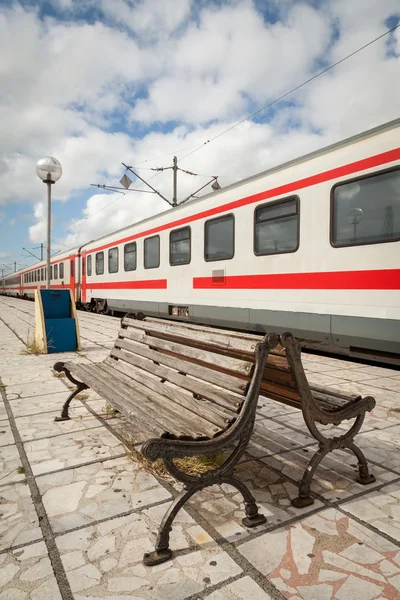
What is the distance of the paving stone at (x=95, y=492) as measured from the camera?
7.15 ft

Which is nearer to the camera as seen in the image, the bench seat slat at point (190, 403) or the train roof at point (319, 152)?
the bench seat slat at point (190, 403)

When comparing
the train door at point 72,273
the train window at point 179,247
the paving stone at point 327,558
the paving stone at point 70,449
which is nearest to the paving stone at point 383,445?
the paving stone at point 327,558

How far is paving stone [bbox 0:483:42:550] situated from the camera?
1.98 meters

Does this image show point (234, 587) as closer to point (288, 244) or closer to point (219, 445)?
point (219, 445)

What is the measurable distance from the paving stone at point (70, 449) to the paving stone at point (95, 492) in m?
0.13

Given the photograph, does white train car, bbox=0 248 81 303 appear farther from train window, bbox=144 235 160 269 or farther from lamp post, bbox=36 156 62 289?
lamp post, bbox=36 156 62 289

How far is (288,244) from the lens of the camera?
21.7ft

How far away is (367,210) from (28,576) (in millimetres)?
5289

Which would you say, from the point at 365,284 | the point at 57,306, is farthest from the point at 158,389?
the point at 57,306

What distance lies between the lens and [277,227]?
6848 mm

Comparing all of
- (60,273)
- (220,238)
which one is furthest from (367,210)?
(60,273)

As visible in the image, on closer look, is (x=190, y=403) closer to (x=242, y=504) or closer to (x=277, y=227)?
(x=242, y=504)

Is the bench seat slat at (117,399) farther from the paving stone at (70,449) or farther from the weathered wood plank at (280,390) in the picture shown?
the weathered wood plank at (280,390)

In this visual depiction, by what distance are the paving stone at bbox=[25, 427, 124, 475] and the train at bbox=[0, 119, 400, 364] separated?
12.2 feet
